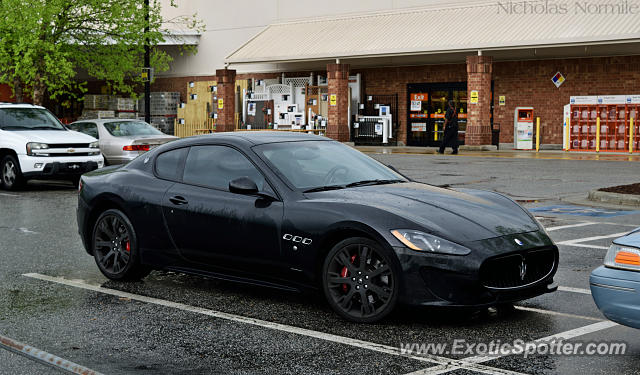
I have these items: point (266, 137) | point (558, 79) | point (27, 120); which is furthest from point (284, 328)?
point (558, 79)

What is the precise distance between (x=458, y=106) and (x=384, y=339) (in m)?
31.3

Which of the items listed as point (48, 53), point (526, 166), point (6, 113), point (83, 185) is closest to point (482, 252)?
point (83, 185)

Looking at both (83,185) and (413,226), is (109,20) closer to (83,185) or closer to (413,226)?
(83,185)

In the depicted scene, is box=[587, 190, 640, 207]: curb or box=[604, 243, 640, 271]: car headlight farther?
box=[587, 190, 640, 207]: curb

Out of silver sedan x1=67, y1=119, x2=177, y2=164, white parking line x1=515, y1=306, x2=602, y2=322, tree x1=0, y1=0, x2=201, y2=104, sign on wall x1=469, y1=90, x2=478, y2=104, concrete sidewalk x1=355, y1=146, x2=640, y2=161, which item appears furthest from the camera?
sign on wall x1=469, y1=90, x2=478, y2=104

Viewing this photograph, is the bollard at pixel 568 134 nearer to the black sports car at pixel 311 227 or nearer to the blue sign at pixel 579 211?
the blue sign at pixel 579 211

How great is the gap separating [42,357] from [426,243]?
2.69 metres

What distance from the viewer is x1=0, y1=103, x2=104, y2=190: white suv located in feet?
58.1

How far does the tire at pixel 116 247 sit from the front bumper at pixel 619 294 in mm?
4220

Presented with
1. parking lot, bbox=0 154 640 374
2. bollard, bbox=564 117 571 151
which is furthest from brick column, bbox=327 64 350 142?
parking lot, bbox=0 154 640 374

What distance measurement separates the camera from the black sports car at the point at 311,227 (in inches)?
242

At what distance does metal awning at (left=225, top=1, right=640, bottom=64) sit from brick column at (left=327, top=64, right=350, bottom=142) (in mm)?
940

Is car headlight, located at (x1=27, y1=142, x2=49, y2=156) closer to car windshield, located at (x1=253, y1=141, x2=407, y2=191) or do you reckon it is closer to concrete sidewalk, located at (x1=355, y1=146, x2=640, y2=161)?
car windshield, located at (x1=253, y1=141, x2=407, y2=191)

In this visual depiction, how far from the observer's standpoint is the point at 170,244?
25.0 ft
